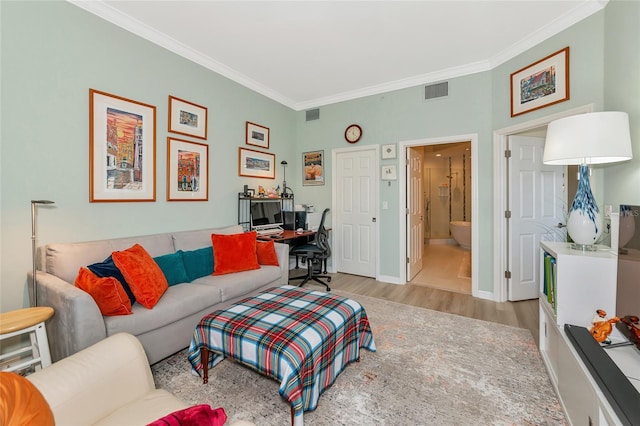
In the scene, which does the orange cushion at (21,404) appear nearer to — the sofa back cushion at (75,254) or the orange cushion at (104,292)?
the orange cushion at (104,292)

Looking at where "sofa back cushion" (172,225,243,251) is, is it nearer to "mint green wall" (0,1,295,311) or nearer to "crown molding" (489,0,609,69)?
"mint green wall" (0,1,295,311)

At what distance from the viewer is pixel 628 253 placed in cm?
143

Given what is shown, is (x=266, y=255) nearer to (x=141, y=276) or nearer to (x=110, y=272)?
(x=141, y=276)

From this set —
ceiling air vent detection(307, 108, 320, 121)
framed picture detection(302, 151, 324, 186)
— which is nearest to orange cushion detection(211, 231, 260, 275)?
framed picture detection(302, 151, 324, 186)

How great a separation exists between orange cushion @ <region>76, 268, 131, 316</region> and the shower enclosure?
7475mm

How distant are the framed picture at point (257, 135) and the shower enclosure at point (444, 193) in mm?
5081

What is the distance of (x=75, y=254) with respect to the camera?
2.10 metres

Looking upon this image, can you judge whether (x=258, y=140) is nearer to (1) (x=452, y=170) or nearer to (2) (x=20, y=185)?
(2) (x=20, y=185)

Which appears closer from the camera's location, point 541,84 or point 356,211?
point 541,84

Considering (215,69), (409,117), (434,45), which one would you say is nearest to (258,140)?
(215,69)

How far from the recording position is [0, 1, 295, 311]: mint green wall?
1.97 metres

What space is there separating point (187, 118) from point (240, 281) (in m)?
1.95

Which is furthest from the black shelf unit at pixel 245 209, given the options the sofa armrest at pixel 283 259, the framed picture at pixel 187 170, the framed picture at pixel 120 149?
the framed picture at pixel 120 149

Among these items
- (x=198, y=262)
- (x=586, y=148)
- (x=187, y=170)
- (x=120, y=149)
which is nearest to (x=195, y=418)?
(x=198, y=262)
